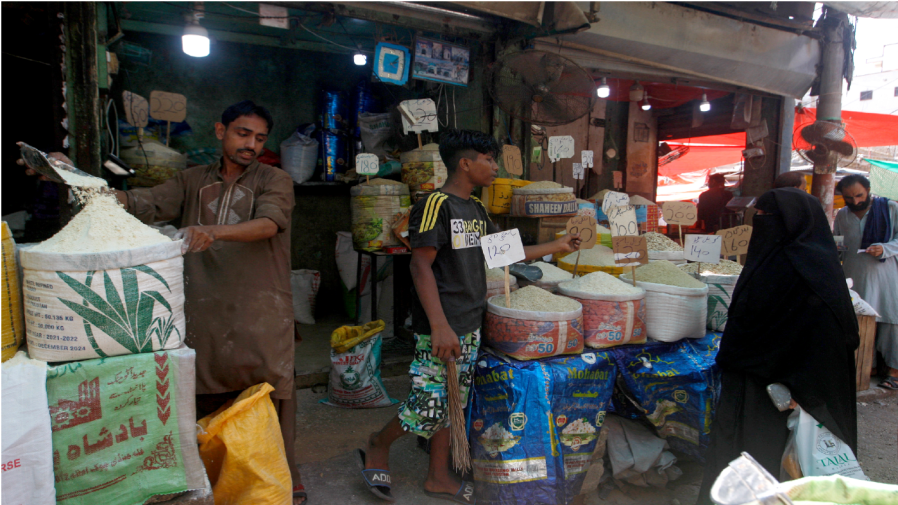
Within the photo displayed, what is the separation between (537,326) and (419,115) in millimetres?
1831

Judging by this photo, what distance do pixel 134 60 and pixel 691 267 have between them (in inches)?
154

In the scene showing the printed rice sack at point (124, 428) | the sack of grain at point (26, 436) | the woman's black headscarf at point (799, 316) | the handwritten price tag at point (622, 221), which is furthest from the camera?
the handwritten price tag at point (622, 221)

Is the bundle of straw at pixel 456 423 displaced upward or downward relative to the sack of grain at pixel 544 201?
downward

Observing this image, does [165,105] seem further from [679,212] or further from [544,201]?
[679,212]

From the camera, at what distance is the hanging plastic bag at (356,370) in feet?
9.86

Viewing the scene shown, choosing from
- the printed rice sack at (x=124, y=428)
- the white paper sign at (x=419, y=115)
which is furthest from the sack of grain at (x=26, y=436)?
the white paper sign at (x=419, y=115)

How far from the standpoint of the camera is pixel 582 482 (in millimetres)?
2125

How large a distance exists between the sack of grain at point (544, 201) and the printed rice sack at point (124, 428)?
2241 mm

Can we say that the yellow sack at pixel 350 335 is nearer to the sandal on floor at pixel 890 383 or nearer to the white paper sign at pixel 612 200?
the white paper sign at pixel 612 200

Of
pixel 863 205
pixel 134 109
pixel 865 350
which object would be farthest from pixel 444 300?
pixel 863 205

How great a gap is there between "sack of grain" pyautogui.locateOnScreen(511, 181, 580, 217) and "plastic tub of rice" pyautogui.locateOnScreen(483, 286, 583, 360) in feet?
3.82

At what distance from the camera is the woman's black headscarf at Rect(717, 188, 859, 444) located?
1.74 meters

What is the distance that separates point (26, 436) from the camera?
1.17 metres

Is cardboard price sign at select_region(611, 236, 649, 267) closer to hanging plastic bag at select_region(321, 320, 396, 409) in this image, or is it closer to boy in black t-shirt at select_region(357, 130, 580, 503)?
boy in black t-shirt at select_region(357, 130, 580, 503)
